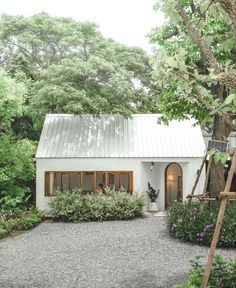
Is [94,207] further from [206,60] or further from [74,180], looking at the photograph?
[206,60]

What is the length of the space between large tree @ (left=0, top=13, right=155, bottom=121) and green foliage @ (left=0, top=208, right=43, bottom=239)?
5.48 m

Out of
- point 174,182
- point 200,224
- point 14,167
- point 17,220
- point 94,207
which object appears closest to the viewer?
point 200,224

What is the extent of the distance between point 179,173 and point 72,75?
8.47 meters

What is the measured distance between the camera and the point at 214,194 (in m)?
16.0

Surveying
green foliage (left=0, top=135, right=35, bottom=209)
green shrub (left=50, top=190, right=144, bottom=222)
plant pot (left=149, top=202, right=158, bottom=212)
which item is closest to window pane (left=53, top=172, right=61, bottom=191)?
green foliage (left=0, top=135, right=35, bottom=209)

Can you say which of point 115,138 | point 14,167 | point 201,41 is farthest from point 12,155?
point 201,41

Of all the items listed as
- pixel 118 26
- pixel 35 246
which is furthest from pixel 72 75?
pixel 118 26

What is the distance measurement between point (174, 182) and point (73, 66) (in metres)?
8.82

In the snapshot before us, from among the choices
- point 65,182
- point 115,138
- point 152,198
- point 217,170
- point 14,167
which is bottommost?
point 152,198

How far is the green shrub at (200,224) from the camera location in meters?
12.8

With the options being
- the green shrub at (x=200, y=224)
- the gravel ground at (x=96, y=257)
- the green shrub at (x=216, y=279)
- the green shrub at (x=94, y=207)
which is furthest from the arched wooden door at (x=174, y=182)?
the green shrub at (x=216, y=279)

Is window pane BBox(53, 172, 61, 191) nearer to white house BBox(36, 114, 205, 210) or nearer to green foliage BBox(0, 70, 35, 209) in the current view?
white house BBox(36, 114, 205, 210)

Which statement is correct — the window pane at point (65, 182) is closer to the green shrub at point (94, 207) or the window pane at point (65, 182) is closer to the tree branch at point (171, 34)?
the green shrub at point (94, 207)

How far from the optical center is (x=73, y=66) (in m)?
21.3
